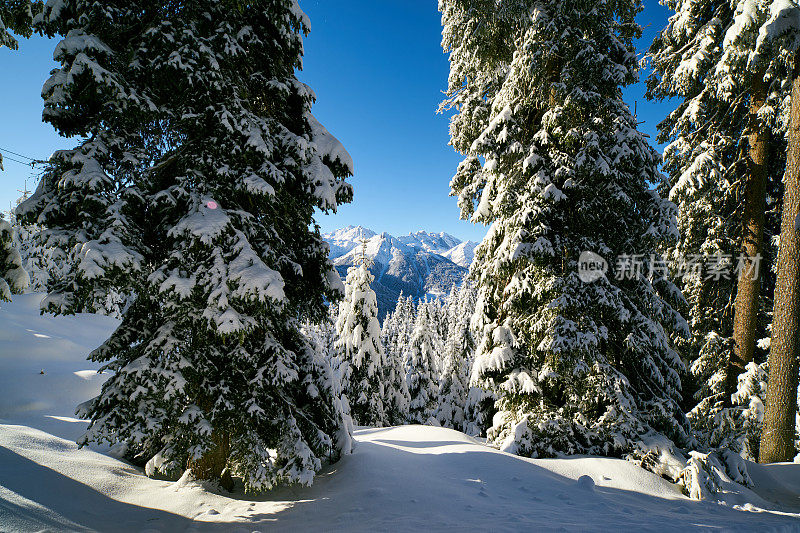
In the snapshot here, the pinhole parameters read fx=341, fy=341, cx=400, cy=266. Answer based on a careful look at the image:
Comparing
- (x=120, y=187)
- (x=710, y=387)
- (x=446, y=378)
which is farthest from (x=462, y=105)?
(x=446, y=378)

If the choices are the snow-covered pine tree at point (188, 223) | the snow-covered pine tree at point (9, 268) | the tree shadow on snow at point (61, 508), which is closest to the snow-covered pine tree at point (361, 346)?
the snow-covered pine tree at point (188, 223)

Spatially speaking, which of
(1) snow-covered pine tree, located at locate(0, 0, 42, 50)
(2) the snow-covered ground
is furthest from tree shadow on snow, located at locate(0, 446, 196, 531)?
(1) snow-covered pine tree, located at locate(0, 0, 42, 50)

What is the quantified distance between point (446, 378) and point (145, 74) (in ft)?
70.1

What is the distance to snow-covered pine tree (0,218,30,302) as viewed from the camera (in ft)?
13.2

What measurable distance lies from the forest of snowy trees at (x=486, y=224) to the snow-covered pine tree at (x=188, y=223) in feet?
0.11

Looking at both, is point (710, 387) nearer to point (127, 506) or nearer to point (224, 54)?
point (127, 506)

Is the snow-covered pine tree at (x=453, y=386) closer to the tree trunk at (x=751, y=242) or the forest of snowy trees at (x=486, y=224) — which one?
the forest of snowy trees at (x=486, y=224)

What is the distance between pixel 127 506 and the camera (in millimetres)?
4262

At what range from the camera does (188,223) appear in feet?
14.3

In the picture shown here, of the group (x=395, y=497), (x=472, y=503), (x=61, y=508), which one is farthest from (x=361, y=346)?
(x=61, y=508)

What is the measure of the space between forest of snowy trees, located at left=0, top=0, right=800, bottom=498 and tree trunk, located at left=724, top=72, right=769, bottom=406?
0.18 feet

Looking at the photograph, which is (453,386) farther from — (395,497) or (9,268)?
(9,268)

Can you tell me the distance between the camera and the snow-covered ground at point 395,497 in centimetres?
396

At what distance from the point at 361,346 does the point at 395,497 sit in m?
12.2
